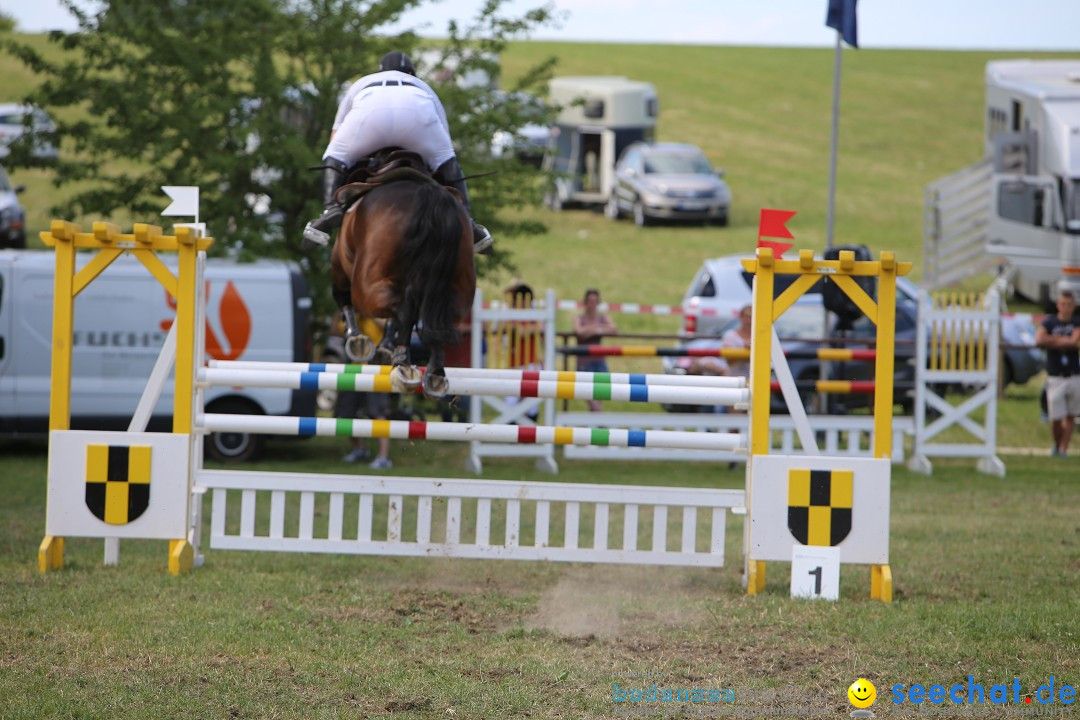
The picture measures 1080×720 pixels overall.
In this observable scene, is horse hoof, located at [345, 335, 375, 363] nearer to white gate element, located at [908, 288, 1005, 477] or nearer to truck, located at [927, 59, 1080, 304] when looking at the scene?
white gate element, located at [908, 288, 1005, 477]

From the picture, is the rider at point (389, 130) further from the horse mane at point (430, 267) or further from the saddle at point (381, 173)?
the horse mane at point (430, 267)

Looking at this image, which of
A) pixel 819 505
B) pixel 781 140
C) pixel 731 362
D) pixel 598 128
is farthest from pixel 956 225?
pixel 819 505

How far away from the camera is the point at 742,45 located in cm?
6119

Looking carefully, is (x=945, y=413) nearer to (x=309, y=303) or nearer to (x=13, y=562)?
(x=309, y=303)

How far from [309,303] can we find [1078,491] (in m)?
7.40

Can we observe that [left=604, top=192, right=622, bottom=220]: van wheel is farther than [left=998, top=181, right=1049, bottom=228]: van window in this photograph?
Yes

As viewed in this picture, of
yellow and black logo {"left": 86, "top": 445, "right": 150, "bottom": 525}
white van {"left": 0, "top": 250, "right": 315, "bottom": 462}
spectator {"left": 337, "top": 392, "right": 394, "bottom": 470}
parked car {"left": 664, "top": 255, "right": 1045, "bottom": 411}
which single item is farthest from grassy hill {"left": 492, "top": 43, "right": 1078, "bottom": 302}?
yellow and black logo {"left": 86, "top": 445, "right": 150, "bottom": 525}

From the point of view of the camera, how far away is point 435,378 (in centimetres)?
615

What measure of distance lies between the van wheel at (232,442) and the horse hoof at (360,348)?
5813 millimetres

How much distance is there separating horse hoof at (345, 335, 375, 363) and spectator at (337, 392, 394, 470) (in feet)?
16.2

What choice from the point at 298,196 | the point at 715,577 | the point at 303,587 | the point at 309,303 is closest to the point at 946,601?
the point at 715,577

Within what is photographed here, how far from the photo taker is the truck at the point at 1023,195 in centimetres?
1984

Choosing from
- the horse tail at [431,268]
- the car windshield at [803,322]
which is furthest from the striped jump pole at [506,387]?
the car windshield at [803,322]

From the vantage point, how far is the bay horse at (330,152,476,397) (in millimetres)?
6215
